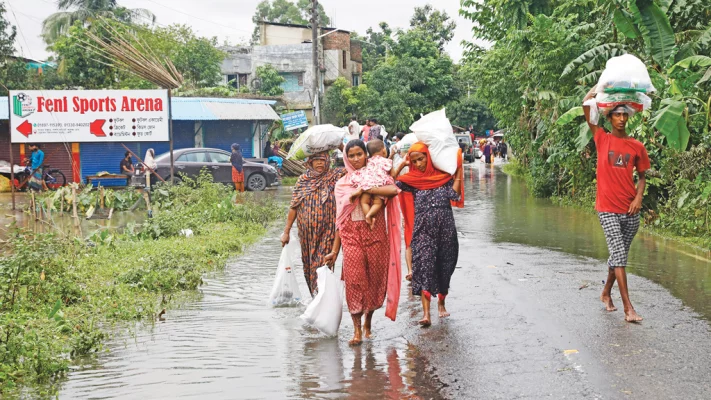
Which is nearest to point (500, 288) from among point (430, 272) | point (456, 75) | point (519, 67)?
point (430, 272)

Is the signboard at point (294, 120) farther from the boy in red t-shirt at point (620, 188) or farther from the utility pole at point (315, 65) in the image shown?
the boy in red t-shirt at point (620, 188)

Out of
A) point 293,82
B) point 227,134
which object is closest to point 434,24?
point 293,82

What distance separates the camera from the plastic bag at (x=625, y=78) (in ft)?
22.9

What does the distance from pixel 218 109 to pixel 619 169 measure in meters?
24.8

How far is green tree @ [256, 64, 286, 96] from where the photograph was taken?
45.4 meters

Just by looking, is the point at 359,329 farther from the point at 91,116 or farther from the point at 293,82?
the point at 293,82

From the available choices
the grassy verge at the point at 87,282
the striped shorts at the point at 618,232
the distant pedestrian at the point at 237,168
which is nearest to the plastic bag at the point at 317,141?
the grassy verge at the point at 87,282

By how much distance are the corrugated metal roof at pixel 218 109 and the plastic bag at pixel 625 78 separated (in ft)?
76.0

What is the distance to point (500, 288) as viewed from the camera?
876 centimetres

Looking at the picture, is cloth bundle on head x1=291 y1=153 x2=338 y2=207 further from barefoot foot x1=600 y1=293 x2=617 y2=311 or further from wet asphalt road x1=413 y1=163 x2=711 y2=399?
barefoot foot x1=600 y1=293 x2=617 y2=311

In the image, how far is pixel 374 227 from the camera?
675 centimetres

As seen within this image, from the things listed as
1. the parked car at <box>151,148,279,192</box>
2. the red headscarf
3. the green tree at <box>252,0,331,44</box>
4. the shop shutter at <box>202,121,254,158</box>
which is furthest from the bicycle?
the green tree at <box>252,0,331,44</box>

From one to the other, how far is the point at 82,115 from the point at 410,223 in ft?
48.0

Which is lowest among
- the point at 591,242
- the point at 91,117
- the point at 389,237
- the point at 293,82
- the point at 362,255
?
the point at 591,242
